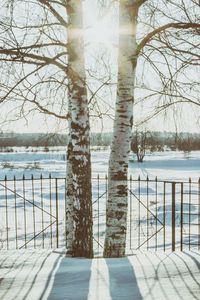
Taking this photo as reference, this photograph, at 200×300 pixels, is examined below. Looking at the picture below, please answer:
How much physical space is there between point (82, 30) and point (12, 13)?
1.14 m

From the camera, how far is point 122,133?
4559mm

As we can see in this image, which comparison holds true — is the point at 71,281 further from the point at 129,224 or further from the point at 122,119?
the point at 129,224

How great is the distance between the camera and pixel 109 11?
488 cm

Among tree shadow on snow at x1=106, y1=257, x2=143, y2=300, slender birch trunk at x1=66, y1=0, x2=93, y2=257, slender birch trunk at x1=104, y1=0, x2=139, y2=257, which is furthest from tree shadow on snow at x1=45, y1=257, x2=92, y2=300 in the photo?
slender birch trunk at x1=104, y1=0, x2=139, y2=257

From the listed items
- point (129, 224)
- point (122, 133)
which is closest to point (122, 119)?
point (122, 133)

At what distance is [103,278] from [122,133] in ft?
7.59

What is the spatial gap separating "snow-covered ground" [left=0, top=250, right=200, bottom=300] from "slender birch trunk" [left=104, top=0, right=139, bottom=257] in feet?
2.78

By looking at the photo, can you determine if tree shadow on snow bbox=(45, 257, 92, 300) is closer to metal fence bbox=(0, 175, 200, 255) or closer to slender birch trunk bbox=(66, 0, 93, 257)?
slender birch trunk bbox=(66, 0, 93, 257)

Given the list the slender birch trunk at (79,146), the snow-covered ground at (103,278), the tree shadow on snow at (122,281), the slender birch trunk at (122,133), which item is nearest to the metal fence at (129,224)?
the slender birch trunk at (122,133)

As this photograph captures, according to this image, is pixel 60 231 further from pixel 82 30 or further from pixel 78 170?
pixel 82 30

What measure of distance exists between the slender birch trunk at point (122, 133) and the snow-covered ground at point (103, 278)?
0.85 meters

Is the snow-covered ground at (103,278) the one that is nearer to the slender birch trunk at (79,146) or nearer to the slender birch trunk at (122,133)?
the slender birch trunk at (79,146)

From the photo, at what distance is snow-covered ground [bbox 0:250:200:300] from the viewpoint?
2.67 meters

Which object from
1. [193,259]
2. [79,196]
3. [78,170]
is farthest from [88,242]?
[193,259]
